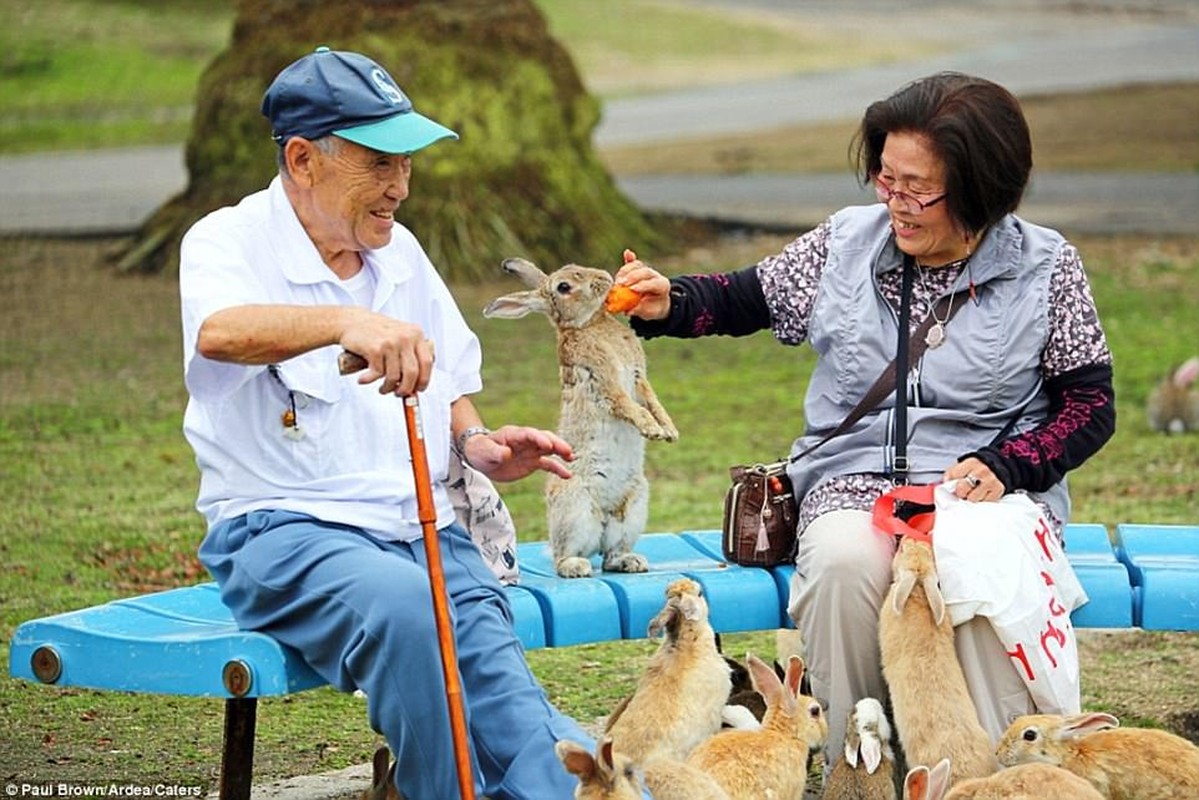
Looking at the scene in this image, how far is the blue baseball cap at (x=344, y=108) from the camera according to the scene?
169 inches

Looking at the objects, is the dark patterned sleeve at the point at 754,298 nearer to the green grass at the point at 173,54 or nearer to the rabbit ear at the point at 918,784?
the rabbit ear at the point at 918,784

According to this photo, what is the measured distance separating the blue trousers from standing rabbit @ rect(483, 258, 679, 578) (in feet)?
2.90

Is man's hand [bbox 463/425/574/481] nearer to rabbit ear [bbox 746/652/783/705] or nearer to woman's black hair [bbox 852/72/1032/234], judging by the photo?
rabbit ear [bbox 746/652/783/705]

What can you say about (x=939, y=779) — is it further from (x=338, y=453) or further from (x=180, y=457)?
(x=180, y=457)

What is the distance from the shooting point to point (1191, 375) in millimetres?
9094

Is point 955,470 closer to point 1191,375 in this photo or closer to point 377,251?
point 377,251

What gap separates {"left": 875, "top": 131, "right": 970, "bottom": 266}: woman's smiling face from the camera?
4.87 metres

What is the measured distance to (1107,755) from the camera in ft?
14.8

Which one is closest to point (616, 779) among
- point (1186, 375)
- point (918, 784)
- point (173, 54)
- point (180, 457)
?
point (918, 784)

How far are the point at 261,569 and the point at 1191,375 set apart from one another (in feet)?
19.3

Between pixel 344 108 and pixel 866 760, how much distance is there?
5.93 ft

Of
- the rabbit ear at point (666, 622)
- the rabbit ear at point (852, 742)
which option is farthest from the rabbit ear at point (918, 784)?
the rabbit ear at point (666, 622)

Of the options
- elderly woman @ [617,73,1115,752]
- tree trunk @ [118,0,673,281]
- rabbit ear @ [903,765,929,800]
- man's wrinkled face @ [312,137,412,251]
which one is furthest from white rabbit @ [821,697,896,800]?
tree trunk @ [118,0,673,281]

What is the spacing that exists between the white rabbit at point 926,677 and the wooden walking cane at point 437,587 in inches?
40.5
